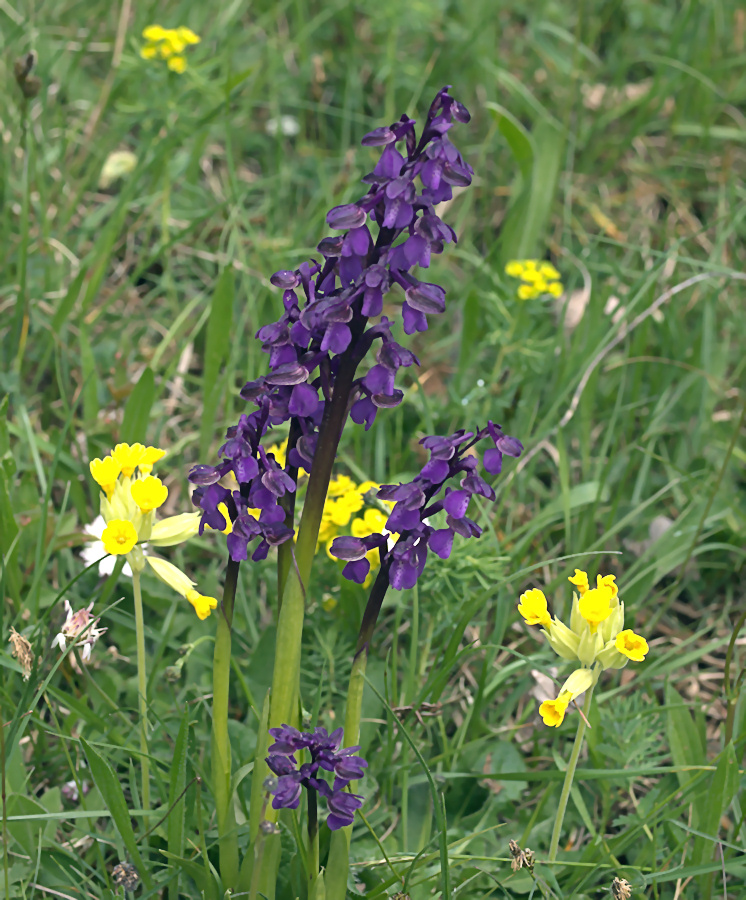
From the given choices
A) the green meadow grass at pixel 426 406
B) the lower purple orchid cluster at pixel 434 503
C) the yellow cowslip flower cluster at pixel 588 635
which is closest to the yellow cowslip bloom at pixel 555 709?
the yellow cowslip flower cluster at pixel 588 635

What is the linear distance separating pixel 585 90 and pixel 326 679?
3980 mm

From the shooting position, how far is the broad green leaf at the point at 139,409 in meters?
2.93

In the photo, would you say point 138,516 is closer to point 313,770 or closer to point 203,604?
point 203,604

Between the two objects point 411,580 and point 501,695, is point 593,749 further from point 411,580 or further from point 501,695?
point 411,580

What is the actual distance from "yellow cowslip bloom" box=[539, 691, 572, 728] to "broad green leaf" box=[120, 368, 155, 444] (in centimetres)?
165

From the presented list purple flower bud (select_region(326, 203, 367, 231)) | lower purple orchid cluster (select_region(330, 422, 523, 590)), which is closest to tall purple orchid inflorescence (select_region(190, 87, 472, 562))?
purple flower bud (select_region(326, 203, 367, 231))

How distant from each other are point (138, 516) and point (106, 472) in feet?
0.43

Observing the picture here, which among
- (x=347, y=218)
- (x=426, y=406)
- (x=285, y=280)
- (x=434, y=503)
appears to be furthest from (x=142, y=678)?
(x=426, y=406)

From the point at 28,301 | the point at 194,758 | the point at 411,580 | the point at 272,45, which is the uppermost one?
the point at 272,45

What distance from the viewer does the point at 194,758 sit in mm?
2381

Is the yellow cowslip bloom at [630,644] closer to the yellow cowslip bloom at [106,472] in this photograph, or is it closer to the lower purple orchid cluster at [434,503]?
the lower purple orchid cluster at [434,503]

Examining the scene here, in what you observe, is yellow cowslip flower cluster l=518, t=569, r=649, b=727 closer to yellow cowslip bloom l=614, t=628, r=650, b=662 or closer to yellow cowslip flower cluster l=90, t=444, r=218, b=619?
yellow cowslip bloom l=614, t=628, r=650, b=662

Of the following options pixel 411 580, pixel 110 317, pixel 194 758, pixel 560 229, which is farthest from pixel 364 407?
pixel 560 229

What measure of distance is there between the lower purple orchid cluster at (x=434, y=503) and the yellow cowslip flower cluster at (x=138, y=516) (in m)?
0.44
